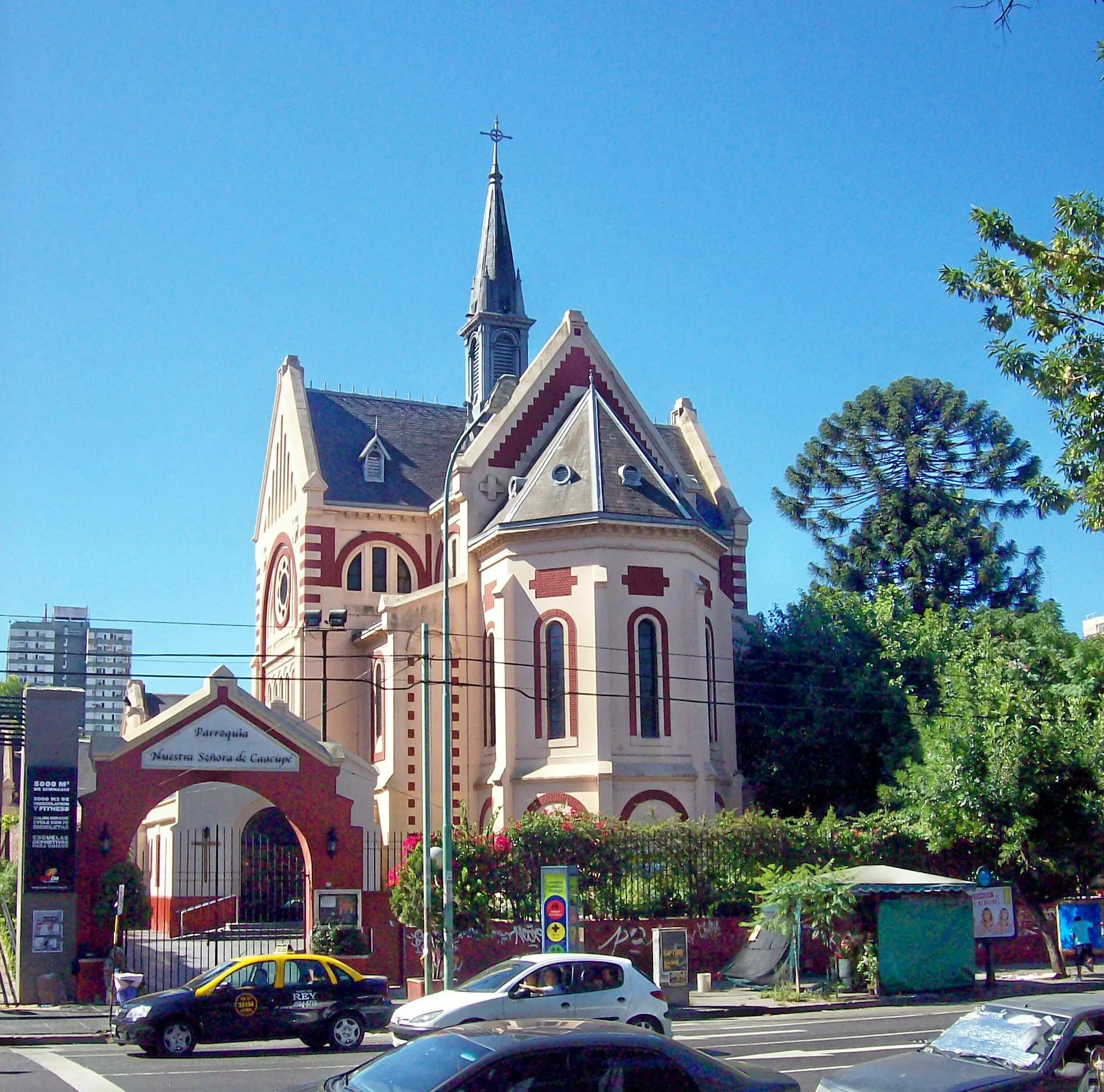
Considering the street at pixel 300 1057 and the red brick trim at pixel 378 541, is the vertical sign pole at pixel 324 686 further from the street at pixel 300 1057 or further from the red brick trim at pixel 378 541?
the street at pixel 300 1057

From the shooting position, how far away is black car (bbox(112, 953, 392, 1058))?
1995 cm

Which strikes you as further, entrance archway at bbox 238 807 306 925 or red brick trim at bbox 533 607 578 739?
entrance archway at bbox 238 807 306 925

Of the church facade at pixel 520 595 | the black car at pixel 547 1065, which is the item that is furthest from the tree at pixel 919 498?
the black car at pixel 547 1065

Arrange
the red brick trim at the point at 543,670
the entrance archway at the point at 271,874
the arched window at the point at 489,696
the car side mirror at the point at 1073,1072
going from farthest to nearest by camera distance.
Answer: the arched window at the point at 489,696 < the entrance archway at the point at 271,874 < the red brick trim at the point at 543,670 < the car side mirror at the point at 1073,1072

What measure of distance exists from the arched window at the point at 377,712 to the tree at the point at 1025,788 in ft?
54.8

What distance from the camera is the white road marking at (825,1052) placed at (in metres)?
18.0

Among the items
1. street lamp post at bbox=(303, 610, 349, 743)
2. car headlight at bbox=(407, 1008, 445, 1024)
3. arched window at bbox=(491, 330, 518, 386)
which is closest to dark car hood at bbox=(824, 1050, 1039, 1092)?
car headlight at bbox=(407, 1008, 445, 1024)

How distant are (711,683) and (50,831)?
20.2 meters

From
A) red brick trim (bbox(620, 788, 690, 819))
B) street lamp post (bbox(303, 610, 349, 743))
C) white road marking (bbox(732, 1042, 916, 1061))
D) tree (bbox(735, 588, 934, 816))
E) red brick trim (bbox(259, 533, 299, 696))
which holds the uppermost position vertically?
red brick trim (bbox(259, 533, 299, 696))

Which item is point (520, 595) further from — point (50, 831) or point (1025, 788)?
point (50, 831)

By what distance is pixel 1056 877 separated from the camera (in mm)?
31344

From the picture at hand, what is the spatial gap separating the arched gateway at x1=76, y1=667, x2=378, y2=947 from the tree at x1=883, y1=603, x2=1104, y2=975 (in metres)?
13.4

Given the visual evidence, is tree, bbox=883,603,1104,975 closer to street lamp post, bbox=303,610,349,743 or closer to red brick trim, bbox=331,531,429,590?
street lamp post, bbox=303,610,349,743

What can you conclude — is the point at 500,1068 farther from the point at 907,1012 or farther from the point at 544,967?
the point at 907,1012
